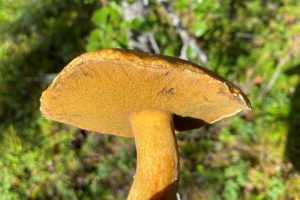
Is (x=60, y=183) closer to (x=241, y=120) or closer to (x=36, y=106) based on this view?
(x=36, y=106)

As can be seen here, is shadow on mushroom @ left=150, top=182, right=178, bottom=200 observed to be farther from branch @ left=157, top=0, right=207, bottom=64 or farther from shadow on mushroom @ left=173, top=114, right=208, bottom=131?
branch @ left=157, top=0, right=207, bottom=64

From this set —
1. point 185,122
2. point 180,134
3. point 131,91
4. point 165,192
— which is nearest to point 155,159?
point 165,192

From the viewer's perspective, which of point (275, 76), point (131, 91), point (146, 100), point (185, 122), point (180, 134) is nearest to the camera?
point (131, 91)

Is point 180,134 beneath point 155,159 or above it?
beneath

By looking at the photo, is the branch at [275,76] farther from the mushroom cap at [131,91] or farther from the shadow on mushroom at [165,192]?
the shadow on mushroom at [165,192]

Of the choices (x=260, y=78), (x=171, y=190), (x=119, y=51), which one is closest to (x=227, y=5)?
(x=260, y=78)

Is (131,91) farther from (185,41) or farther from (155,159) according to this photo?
(185,41)

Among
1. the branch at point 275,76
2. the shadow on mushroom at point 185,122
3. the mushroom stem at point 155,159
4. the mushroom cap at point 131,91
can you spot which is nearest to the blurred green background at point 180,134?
the branch at point 275,76

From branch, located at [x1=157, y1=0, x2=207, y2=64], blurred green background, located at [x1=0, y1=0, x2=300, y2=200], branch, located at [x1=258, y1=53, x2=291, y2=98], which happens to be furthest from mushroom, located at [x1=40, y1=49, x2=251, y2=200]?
branch, located at [x1=258, y1=53, x2=291, y2=98]
